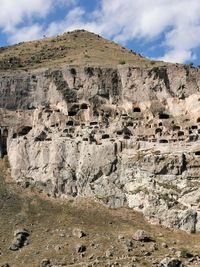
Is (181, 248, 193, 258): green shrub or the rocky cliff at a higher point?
the rocky cliff

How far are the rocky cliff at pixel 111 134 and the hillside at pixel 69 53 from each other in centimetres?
551

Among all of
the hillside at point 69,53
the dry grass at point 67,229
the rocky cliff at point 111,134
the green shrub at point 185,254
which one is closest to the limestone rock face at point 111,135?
the rocky cliff at point 111,134

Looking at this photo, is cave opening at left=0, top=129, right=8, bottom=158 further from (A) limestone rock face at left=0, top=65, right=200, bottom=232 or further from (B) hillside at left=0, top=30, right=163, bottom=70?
(B) hillside at left=0, top=30, right=163, bottom=70

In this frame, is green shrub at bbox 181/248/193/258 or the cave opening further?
the cave opening

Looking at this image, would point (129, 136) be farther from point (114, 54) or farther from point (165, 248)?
point (114, 54)

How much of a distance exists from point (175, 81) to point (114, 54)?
19.8 meters

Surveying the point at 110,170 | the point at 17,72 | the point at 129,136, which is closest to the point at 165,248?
the point at 110,170

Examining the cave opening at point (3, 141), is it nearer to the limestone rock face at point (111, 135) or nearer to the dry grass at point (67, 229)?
the limestone rock face at point (111, 135)

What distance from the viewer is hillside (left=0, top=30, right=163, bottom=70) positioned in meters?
80.2

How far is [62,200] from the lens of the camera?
56969 mm

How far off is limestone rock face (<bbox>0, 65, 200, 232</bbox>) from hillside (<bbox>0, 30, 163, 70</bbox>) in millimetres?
7086

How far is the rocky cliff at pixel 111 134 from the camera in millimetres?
54906

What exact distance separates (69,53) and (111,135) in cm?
3107

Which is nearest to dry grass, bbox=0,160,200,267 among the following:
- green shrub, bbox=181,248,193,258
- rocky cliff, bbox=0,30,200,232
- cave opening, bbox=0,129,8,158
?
green shrub, bbox=181,248,193,258
